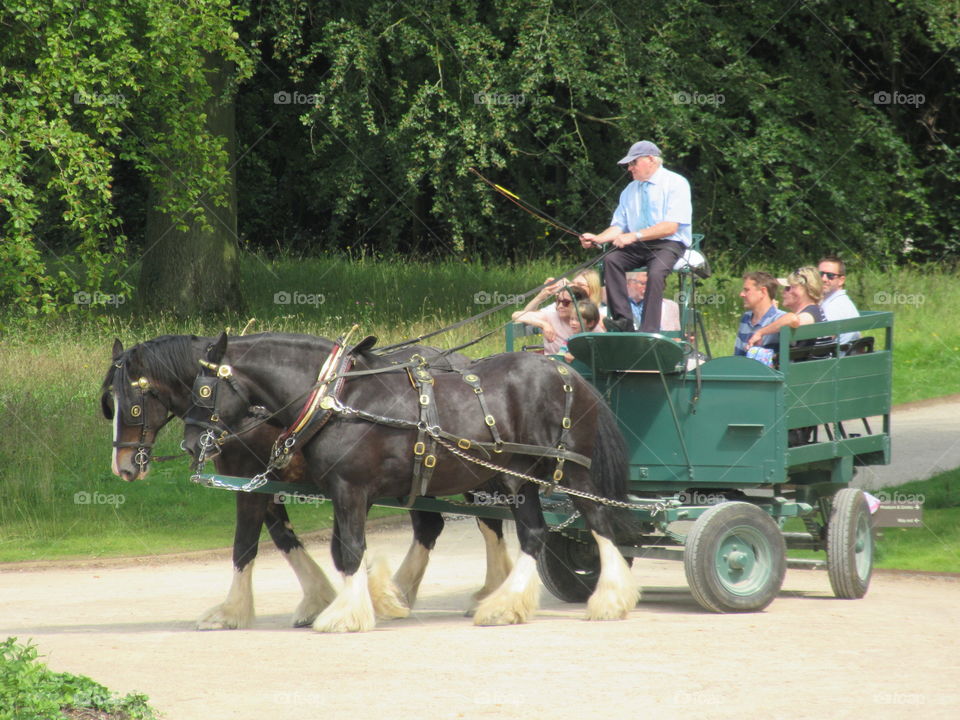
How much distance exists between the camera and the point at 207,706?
520cm

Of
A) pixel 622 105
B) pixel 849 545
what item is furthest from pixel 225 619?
pixel 622 105

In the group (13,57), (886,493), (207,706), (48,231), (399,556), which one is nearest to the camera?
(207,706)

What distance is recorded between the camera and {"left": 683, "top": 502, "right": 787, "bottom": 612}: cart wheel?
7352mm

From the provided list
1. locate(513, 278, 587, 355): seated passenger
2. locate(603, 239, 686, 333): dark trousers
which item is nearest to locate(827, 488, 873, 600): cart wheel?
locate(603, 239, 686, 333): dark trousers

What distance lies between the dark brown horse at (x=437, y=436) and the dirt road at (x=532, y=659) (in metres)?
0.30

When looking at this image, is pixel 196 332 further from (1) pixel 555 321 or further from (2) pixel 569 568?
(2) pixel 569 568

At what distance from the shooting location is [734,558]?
7.55m

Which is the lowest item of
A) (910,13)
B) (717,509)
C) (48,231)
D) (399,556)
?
(399,556)

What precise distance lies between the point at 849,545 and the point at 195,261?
37.4ft

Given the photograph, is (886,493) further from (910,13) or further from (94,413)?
(910,13)

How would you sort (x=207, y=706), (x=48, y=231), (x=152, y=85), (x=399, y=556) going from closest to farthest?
1. (x=207, y=706)
2. (x=399, y=556)
3. (x=152, y=85)
4. (x=48, y=231)

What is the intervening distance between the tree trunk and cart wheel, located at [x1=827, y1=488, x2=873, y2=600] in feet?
35.7

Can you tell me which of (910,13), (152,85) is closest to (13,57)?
(152,85)

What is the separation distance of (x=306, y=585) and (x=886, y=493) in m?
5.73
